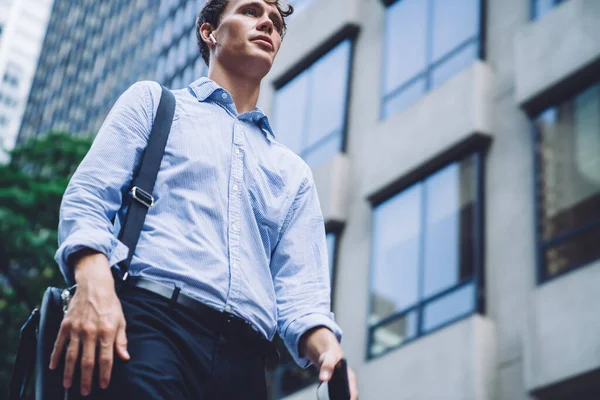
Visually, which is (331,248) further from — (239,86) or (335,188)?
(239,86)

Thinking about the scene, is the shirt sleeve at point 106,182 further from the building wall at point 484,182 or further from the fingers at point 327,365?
the building wall at point 484,182

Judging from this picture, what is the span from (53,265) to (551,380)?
30.7 feet

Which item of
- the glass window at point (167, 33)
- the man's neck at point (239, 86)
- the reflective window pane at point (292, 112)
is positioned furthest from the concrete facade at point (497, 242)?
the glass window at point (167, 33)

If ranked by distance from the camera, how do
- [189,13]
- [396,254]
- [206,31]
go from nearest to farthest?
[206,31]
[396,254]
[189,13]

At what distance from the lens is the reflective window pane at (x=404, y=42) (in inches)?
640

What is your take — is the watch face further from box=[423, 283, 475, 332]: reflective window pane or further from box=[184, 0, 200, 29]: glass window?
box=[184, 0, 200, 29]: glass window

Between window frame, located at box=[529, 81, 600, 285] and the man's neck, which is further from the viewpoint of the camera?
window frame, located at box=[529, 81, 600, 285]

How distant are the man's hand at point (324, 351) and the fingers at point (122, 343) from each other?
1.72 ft

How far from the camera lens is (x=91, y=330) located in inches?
95.7

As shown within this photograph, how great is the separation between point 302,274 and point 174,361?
27.6 inches

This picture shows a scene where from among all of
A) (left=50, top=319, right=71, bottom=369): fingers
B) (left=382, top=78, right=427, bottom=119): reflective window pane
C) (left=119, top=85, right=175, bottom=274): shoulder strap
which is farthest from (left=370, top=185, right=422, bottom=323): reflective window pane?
(left=50, top=319, right=71, bottom=369): fingers

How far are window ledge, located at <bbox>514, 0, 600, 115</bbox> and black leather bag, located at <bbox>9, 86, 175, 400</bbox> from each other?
10.0 meters

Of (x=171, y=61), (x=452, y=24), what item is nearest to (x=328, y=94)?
(x=452, y=24)

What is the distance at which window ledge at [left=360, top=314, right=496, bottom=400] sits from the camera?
12.3 m
